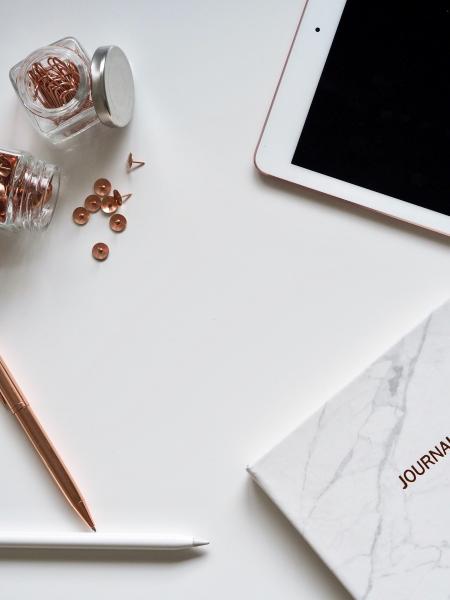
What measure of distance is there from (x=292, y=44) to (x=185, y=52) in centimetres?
9

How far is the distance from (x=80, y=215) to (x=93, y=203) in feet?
0.05

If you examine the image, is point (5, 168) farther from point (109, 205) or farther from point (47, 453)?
point (47, 453)

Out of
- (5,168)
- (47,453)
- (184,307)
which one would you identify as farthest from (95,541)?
(5,168)

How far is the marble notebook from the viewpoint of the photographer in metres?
A: 0.59

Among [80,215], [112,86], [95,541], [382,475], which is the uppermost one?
[112,86]

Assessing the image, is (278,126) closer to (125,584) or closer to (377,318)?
(377,318)

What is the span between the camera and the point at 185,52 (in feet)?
2.06

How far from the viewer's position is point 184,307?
623 millimetres

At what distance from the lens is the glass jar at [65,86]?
58cm

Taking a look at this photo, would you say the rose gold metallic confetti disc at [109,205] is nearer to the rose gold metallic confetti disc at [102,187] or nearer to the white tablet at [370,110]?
the rose gold metallic confetti disc at [102,187]

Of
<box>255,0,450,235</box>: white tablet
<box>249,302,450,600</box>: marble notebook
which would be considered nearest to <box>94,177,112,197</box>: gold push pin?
<box>255,0,450,235</box>: white tablet

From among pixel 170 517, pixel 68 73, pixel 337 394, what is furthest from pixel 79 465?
pixel 68 73

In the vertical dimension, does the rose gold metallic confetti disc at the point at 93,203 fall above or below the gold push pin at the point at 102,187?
below

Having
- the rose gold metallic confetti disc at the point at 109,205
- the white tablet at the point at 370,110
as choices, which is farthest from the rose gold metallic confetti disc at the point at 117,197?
the white tablet at the point at 370,110
